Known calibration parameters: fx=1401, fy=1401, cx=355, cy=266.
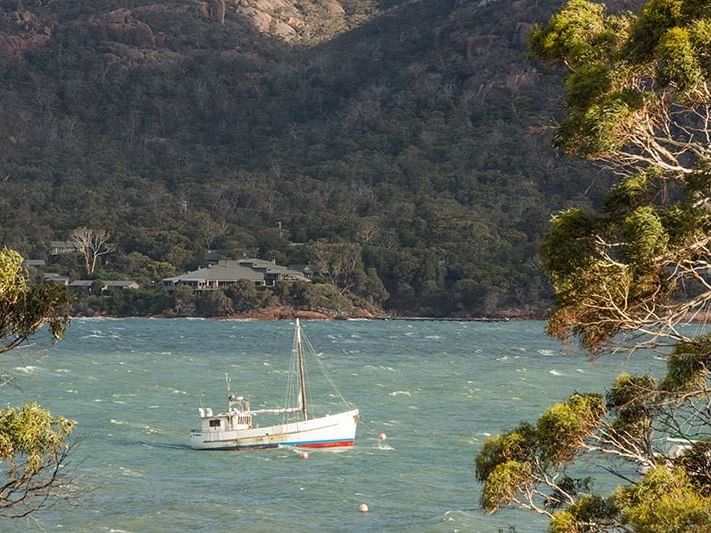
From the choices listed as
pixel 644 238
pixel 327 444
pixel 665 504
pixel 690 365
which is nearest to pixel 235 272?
pixel 327 444

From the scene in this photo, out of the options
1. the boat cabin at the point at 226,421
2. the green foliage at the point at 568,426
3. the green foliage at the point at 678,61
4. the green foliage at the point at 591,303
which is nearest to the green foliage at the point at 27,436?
the green foliage at the point at 568,426

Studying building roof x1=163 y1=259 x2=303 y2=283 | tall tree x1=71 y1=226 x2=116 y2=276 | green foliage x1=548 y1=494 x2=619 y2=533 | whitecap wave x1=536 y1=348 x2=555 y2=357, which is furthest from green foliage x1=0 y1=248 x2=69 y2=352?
tall tree x1=71 y1=226 x2=116 y2=276

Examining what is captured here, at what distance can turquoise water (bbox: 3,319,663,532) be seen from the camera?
38.0 metres

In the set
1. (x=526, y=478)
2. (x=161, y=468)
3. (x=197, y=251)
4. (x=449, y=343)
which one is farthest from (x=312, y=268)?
Answer: (x=526, y=478)

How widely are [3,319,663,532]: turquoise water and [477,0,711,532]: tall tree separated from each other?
856mm

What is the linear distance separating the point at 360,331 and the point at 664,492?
416 feet

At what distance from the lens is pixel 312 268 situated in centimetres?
17575

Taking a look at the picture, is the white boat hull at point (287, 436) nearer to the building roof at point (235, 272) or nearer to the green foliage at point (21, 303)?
the green foliage at point (21, 303)

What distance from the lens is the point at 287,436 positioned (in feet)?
172

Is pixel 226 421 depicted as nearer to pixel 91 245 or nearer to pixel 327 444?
pixel 327 444

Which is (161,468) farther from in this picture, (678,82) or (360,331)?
(360,331)

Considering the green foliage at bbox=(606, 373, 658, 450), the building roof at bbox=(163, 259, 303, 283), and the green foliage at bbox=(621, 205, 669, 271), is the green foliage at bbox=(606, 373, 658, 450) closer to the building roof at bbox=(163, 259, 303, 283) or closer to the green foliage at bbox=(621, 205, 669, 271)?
the green foliage at bbox=(621, 205, 669, 271)

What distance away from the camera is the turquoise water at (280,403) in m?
38.0

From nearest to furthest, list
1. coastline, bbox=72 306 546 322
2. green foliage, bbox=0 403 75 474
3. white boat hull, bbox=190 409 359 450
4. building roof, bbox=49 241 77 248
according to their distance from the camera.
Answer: green foliage, bbox=0 403 75 474 < white boat hull, bbox=190 409 359 450 < coastline, bbox=72 306 546 322 < building roof, bbox=49 241 77 248
